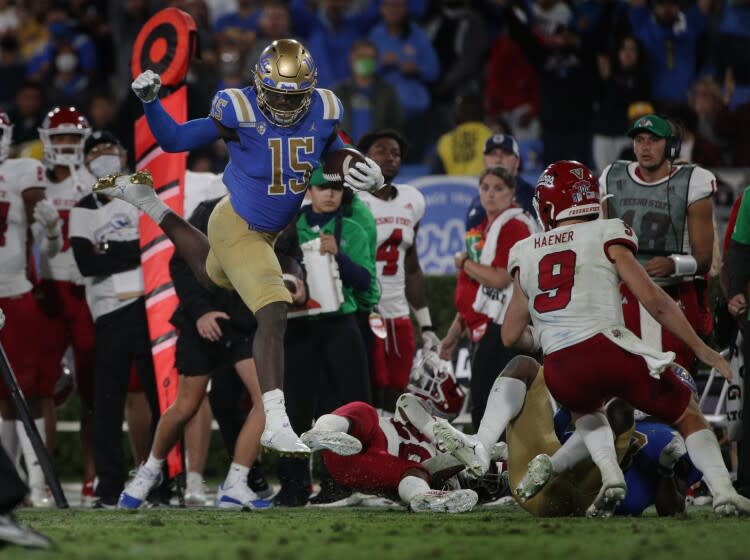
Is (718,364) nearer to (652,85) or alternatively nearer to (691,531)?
(691,531)

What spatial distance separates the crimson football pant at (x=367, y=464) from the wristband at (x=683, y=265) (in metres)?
1.79

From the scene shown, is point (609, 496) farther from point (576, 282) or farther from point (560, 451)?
point (576, 282)

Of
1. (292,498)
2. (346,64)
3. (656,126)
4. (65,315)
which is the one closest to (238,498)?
(292,498)

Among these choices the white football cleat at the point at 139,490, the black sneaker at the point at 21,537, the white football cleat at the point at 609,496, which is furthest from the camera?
the white football cleat at the point at 139,490

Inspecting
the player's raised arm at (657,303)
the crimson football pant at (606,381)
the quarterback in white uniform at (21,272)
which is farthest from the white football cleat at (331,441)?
the quarterback in white uniform at (21,272)

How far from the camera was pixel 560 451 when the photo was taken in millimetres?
6387

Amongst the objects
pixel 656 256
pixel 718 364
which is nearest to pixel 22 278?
pixel 656 256

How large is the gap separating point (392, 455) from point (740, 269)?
6.96 feet

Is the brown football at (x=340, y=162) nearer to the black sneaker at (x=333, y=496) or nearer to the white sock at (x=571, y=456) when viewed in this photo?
the white sock at (x=571, y=456)

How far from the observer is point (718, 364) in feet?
19.9

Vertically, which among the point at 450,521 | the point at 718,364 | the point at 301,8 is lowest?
the point at 450,521

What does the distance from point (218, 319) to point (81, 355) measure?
1.78m

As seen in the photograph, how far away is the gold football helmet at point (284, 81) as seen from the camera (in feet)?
21.6

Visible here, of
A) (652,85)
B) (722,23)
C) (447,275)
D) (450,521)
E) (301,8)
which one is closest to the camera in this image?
(450,521)
